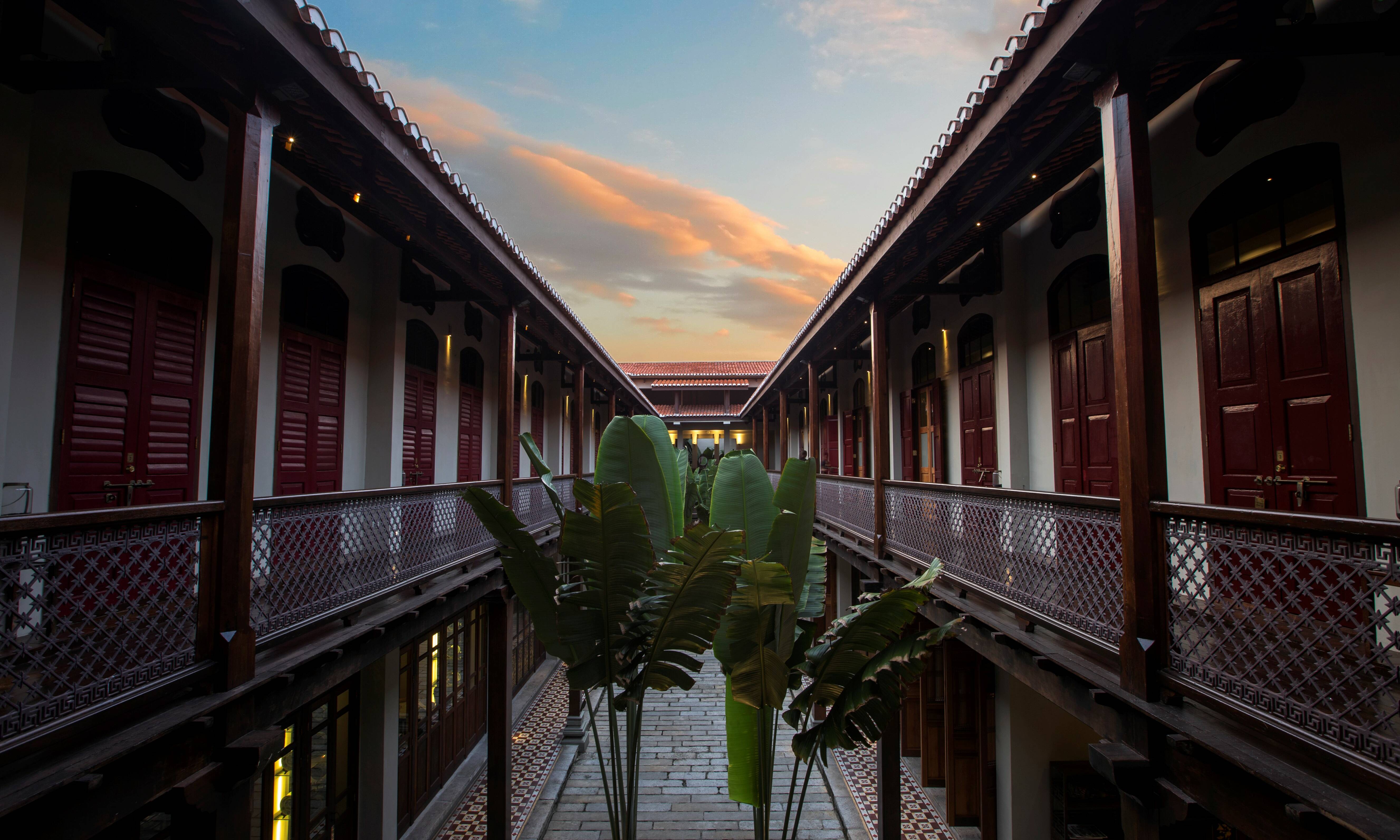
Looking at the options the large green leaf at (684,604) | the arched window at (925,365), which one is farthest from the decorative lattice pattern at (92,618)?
the arched window at (925,365)

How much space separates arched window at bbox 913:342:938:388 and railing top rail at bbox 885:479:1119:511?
4757 millimetres

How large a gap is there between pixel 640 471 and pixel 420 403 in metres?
7.42

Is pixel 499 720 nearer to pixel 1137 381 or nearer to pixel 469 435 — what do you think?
pixel 469 435

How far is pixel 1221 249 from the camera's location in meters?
5.22

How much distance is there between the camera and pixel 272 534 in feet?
13.2

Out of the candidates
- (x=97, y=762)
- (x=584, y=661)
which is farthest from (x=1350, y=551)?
(x=97, y=762)

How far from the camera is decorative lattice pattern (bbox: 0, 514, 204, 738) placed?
2578mm

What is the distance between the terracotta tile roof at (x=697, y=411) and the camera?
3009 cm

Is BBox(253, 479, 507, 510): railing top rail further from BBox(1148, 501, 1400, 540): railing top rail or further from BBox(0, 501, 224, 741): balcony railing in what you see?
BBox(1148, 501, 1400, 540): railing top rail

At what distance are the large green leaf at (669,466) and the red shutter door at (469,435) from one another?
7.93 m

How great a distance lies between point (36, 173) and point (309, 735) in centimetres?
574

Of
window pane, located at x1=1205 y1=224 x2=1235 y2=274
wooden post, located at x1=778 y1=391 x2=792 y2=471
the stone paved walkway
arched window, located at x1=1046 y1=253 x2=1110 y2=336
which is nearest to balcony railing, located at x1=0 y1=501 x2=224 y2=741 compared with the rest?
the stone paved walkway

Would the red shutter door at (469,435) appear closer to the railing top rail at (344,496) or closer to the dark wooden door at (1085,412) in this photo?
the railing top rail at (344,496)

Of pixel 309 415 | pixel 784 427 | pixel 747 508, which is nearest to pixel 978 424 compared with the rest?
pixel 747 508
